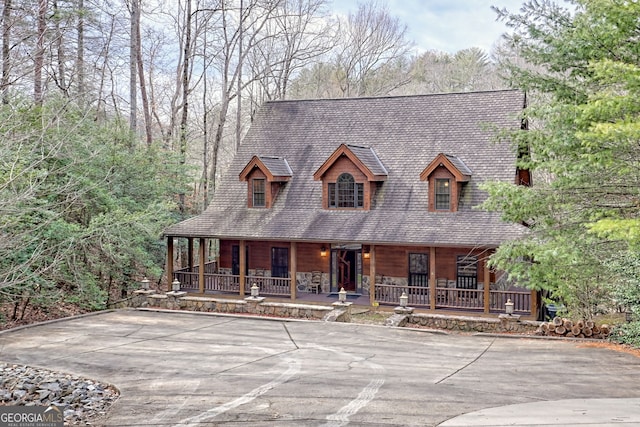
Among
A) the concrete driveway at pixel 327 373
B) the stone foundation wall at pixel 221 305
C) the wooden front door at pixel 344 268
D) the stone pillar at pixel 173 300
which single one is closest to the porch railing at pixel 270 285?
the stone foundation wall at pixel 221 305

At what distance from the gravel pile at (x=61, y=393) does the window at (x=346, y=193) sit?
12800 mm

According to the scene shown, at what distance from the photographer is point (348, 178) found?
2281 centimetres

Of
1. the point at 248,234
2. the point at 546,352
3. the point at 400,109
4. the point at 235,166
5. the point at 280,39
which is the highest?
the point at 280,39

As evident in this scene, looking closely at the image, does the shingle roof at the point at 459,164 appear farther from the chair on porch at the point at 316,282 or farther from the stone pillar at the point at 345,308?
the chair on porch at the point at 316,282

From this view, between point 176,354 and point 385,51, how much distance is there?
32.8 metres

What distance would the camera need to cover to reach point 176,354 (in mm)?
13984

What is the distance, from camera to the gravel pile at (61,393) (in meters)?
9.86

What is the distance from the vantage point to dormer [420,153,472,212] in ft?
68.4

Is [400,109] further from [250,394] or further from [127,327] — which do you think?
[250,394]

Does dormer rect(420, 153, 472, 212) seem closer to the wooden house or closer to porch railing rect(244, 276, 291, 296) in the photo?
the wooden house

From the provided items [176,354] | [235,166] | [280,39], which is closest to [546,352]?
[176,354]

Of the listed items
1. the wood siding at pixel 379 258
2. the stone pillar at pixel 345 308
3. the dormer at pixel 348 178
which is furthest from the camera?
the dormer at pixel 348 178

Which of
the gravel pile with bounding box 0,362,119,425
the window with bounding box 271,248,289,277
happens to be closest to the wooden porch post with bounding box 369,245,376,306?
the window with bounding box 271,248,289,277

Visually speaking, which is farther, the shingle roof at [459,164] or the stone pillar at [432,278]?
the shingle roof at [459,164]
